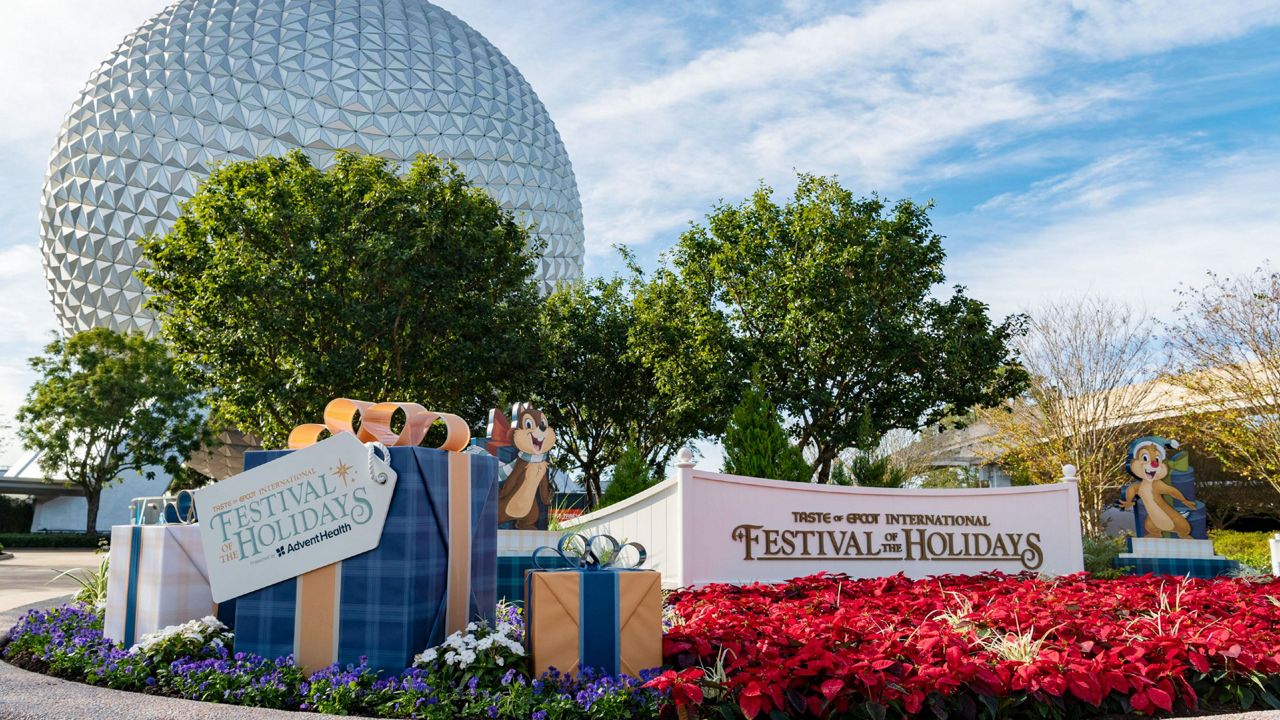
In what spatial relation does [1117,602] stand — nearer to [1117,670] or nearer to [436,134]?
[1117,670]

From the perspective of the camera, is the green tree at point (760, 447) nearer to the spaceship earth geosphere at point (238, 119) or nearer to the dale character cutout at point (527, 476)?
the dale character cutout at point (527, 476)

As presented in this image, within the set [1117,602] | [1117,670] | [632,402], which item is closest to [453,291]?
[632,402]

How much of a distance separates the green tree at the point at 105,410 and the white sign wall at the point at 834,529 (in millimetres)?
29410

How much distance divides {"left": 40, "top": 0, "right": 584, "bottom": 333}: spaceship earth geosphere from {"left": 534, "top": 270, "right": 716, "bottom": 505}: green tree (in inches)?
209

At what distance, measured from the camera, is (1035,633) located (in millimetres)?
7188

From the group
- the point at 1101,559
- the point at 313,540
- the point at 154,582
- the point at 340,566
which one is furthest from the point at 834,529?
the point at 154,582

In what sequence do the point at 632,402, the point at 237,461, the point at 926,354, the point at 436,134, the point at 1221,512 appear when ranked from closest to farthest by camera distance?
the point at 926,354 < the point at 632,402 < the point at 436,134 < the point at 237,461 < the point at 1221,512

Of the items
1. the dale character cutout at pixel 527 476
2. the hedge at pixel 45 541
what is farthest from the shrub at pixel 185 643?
the hedge at pixel 45 541

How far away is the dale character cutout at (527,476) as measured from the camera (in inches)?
492

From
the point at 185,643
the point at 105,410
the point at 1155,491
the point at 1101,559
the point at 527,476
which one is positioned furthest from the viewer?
the point at 105,410

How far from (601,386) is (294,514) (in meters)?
23.6

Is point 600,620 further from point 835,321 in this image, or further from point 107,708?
point 835,321

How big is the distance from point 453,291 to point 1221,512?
137 feet

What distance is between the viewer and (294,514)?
697 centimetres
